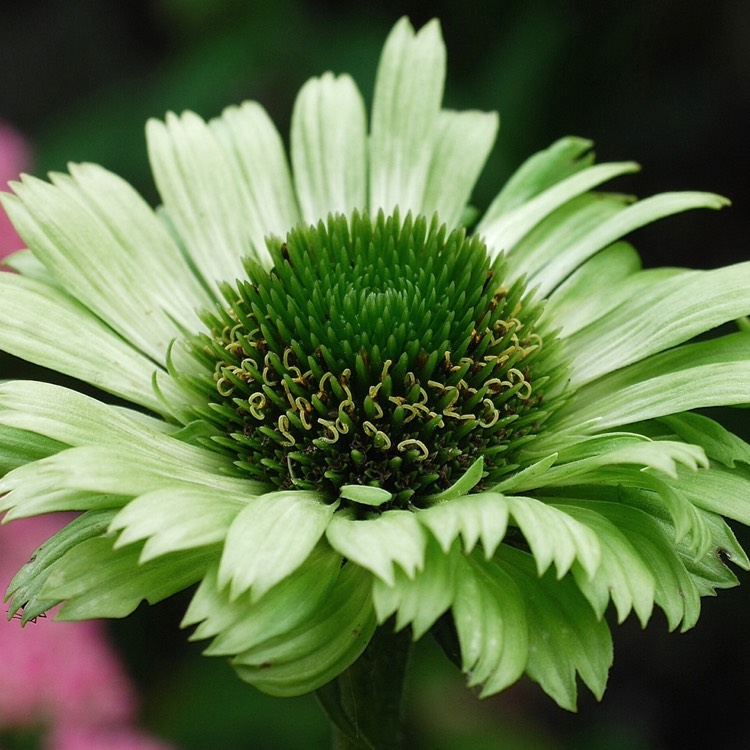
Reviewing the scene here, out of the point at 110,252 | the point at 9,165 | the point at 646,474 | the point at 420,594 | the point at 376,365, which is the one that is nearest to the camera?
the point at 420,594

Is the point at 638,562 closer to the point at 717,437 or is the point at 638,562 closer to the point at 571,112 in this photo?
the point at 717,437

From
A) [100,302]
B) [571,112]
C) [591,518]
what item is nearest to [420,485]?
[591,518]

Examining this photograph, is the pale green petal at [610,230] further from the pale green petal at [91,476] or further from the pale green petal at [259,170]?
the pale green petal at [91,476]

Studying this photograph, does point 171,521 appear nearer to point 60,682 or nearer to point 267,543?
point 267,543

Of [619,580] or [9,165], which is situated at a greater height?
[9,165]

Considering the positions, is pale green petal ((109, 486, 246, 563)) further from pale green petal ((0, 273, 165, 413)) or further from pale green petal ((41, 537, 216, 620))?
pale green petal ((0, 273, 165, 413))

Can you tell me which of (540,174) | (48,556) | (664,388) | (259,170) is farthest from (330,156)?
(48,556)
